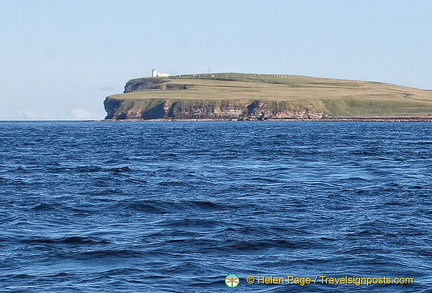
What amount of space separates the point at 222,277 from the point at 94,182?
21737 millimetres

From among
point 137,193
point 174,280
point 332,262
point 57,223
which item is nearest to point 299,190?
point 137,193

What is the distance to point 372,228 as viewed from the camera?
2361cm

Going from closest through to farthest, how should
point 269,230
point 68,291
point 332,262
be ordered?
point 68,291, point 332,262, point 269,230

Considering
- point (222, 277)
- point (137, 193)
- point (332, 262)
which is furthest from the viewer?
point (137, 193)

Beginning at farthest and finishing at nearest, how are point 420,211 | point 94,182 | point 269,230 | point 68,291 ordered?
point 94,182 < point 420,211 < point 269,230 < point 68,291

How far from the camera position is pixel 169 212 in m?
27.5

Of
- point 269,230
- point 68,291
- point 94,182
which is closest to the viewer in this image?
Answer: point 68,291

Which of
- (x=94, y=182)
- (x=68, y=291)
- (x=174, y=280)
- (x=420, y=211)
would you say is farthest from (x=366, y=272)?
(x=94, y=182)

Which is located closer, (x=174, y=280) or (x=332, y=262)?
(x=174, y=280)

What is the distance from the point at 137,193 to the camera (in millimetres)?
33250

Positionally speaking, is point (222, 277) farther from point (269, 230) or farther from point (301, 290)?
point (269, 230)

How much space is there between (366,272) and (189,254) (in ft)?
15.5

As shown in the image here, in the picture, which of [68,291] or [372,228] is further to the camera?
[372,228]

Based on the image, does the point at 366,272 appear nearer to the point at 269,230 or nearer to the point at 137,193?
the point at 269,230
